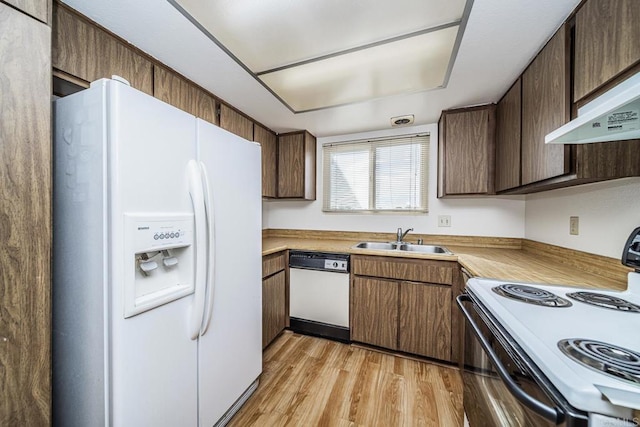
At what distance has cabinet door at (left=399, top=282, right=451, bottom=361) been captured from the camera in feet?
6.00

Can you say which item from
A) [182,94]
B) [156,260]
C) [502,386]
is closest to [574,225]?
[502,386]

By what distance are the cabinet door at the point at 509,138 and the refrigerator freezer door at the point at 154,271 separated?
1.98 meters

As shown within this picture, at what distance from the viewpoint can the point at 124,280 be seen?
0.80m

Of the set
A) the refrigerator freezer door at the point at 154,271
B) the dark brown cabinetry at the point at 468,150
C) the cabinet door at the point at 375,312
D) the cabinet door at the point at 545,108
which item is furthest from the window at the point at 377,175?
the refrigerator freezer door at the point at 154,271

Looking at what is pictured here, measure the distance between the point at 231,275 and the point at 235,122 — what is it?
139cm

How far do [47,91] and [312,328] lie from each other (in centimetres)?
228

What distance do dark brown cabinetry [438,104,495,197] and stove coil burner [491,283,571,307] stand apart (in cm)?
123

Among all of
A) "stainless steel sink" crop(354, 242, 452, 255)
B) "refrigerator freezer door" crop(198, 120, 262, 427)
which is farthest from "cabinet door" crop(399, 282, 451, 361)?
"refrigerator freezer door" crop(198, 120, 262, 427)

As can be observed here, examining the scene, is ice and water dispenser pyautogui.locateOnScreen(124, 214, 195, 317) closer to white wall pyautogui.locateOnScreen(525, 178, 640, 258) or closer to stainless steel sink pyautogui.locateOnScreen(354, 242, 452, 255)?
stainless steel sink pyautogui.locateOnScreen(354, 242, 452, 255)

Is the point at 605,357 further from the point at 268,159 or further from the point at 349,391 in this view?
the point at 268,159

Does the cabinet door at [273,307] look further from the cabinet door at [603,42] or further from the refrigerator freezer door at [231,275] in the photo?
the cabinet door at [603,42]

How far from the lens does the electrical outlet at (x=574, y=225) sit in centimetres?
145

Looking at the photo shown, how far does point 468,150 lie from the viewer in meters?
2.07

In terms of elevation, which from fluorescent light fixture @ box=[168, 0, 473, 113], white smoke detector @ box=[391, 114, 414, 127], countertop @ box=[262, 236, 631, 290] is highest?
fluorescent light fixture @ box=[168, 0, 473, 113]
